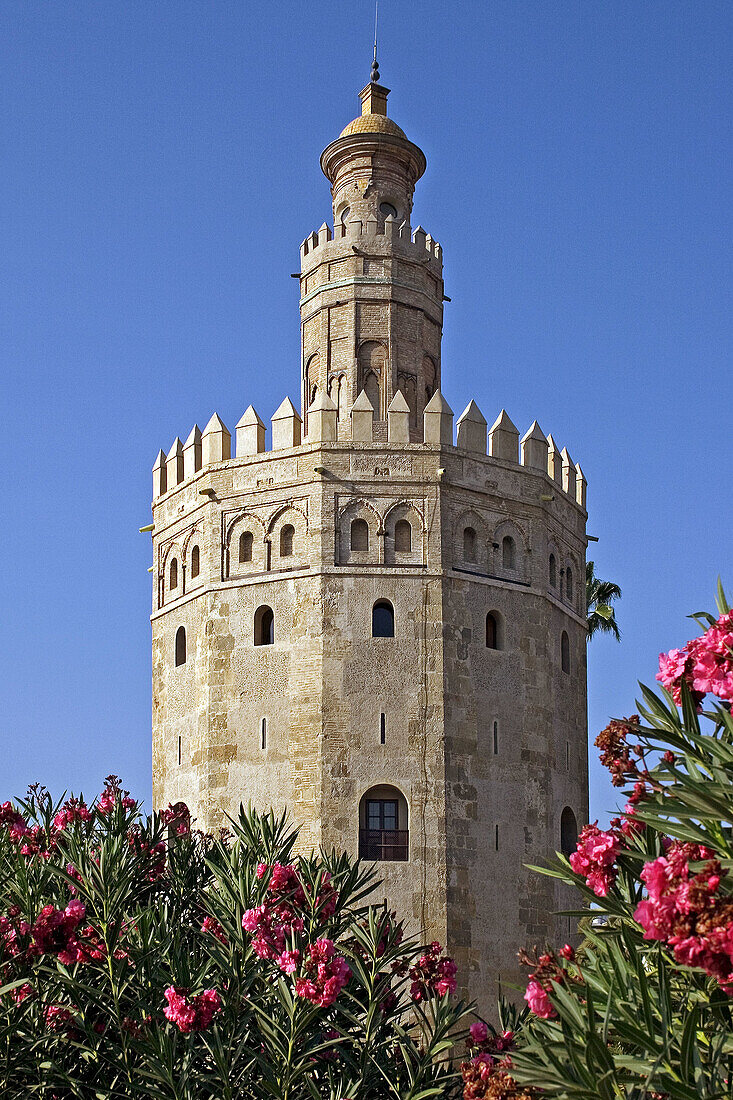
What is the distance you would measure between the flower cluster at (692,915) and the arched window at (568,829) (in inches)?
686

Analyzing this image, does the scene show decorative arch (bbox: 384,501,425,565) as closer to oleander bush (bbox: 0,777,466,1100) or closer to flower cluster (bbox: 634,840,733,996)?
oleander bush (bbox: 0,777,466,1100)

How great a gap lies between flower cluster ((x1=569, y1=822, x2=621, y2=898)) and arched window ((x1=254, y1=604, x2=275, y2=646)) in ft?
50.5

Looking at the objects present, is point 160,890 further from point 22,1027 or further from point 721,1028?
point 721,1028

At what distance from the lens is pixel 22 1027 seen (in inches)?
419

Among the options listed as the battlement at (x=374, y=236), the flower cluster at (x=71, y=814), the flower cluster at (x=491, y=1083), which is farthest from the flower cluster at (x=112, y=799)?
the battlement at (x=374, y=236)

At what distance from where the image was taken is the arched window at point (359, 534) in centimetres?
2259

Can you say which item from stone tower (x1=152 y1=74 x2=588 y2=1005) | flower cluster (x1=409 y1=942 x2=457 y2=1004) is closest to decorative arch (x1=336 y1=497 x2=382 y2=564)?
stone tower (x1=152 y1=74 x2=588 y2=1005)

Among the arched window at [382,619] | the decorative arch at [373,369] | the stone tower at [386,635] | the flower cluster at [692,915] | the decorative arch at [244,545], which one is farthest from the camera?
the decorative arch at [373,369]

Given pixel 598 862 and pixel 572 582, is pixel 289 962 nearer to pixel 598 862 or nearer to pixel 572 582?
pixel 598 862

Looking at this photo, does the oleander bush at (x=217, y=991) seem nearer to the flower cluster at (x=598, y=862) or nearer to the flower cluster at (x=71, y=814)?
the flower cluster at (x=71, y=814)

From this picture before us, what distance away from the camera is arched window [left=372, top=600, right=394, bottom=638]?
22156 millimetres

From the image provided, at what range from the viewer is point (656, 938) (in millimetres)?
6156

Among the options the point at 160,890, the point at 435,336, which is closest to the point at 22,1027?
the point at 160,890

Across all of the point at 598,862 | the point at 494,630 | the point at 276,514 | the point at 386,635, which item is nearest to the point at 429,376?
the point at 276,514
